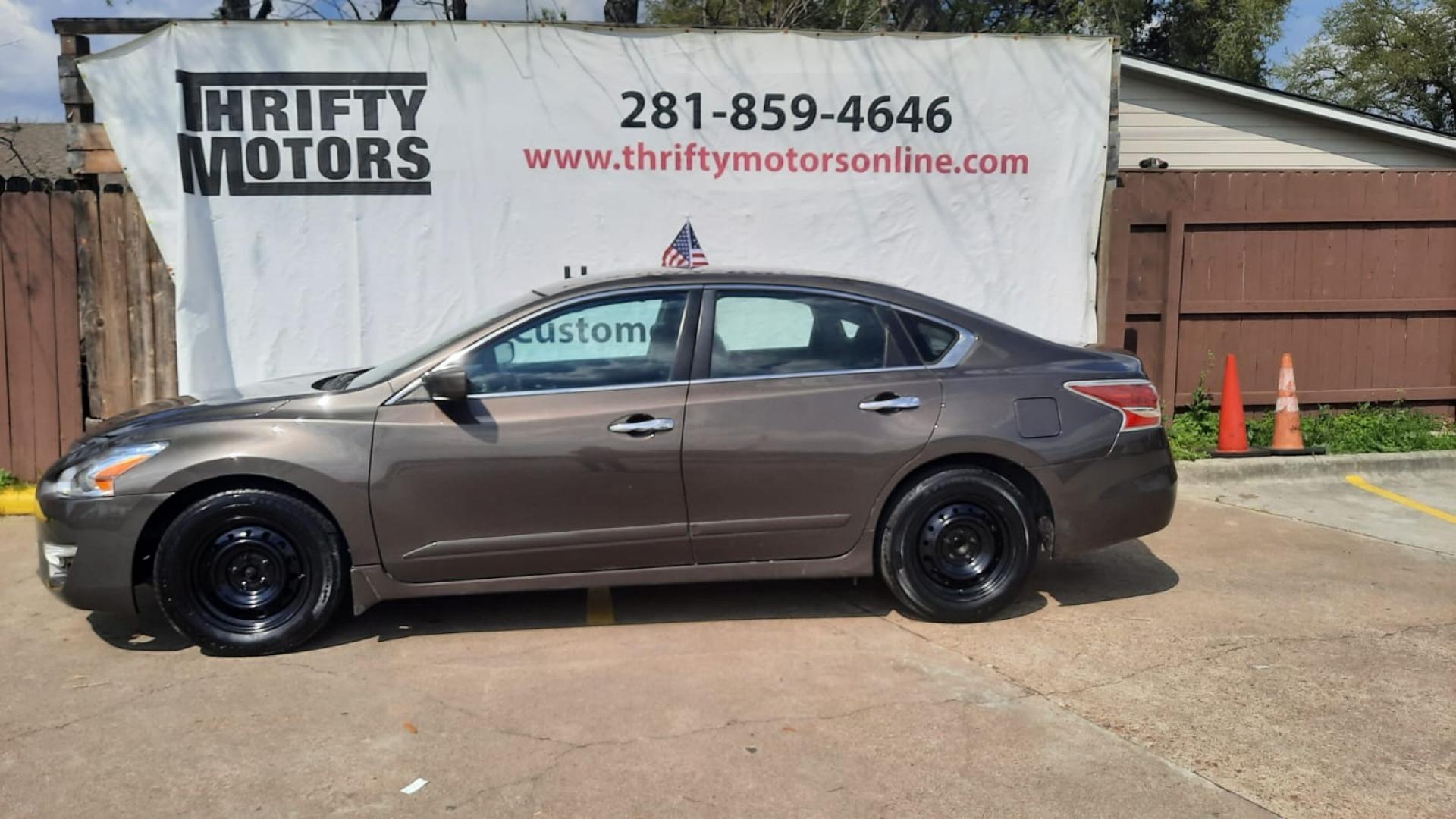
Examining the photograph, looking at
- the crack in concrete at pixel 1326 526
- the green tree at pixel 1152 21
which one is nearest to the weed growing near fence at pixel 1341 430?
the crack in concrete at pixel 1326 526

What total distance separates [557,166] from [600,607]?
364cm

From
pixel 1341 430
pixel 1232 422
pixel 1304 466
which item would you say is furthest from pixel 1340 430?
pixel 1232 422

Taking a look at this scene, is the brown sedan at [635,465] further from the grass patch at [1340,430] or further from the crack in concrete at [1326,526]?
the grass patch at [1340,430]

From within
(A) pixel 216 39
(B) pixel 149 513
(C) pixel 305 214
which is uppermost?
(A) pixel 216 39

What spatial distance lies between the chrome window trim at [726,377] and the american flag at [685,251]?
2.94 meters

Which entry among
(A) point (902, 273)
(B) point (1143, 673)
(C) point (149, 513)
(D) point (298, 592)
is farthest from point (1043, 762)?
(A) point (902, 273)

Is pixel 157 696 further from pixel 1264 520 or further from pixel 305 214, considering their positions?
pixel 1264 520

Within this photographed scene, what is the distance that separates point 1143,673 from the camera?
182 inches

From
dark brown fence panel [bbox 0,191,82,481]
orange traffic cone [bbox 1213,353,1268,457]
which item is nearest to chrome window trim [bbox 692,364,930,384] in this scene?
orange traffic cone [bbox 1213,353,1268,457]

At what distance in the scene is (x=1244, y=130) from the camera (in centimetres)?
1150

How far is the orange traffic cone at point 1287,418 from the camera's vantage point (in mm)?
8438

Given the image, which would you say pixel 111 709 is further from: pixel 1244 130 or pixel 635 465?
pixel 1244 130

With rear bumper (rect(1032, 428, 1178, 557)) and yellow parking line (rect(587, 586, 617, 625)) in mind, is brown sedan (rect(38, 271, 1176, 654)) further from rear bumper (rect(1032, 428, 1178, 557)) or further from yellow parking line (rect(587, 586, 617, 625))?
yellow parking line (rect(587, 586, 617, 625))

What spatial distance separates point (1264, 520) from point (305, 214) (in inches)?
255
